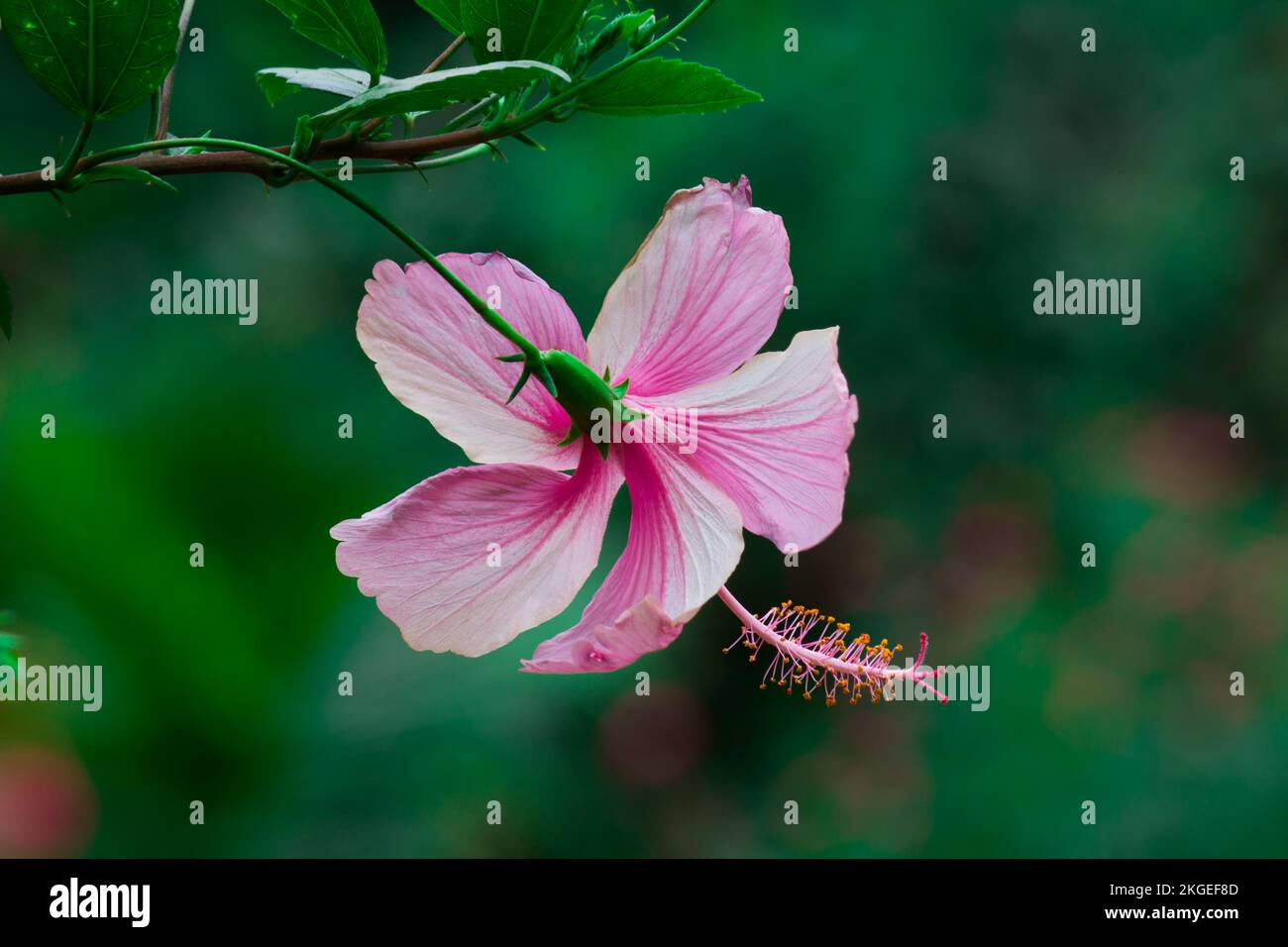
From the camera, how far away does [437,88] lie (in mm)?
394

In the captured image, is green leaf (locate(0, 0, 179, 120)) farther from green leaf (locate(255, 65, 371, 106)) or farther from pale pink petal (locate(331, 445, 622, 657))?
pale pink petal (locate(331, 445, 622, 657))

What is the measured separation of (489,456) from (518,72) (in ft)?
0.54

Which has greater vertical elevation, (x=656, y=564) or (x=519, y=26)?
(x=519, y=26)

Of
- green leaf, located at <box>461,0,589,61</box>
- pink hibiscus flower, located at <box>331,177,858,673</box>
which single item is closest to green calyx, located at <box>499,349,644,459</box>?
pink hibiscus flower, located at <box>331,177,858,673</box>

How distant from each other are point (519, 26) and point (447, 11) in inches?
1.2

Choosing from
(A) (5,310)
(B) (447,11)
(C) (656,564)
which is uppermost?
Result: (B) (447,11)

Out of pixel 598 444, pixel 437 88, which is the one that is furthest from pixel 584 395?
pixel 437 88

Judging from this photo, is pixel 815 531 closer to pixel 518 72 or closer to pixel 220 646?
pixel 518 72

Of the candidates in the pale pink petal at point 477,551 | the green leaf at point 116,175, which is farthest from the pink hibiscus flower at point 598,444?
the green leaf at point 116,175

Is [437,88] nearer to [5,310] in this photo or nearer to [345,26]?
[345,26]

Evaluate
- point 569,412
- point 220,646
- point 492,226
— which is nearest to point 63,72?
point 569,412

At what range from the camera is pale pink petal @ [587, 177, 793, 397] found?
495 millimetres

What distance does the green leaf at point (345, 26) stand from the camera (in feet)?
1.48

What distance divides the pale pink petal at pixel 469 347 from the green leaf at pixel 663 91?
0.08 metres
